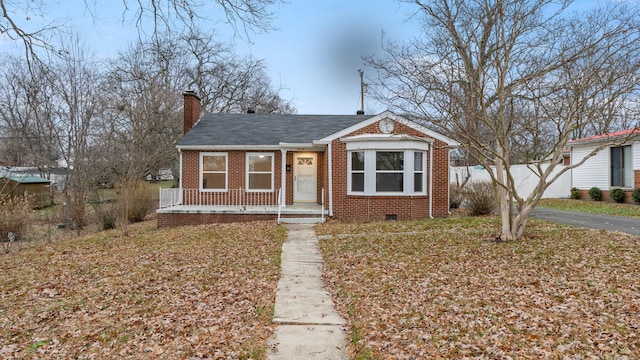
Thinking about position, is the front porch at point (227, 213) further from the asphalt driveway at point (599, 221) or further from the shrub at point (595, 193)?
the shrub at point (595, 193)

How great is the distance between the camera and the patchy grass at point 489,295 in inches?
155

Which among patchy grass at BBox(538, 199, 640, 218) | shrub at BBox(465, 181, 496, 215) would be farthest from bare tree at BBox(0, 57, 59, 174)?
patchy grass at BBox(538, 199, 640, 218)

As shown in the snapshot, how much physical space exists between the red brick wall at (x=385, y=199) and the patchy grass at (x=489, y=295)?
3.60 m

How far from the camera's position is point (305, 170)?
15516 millimetres

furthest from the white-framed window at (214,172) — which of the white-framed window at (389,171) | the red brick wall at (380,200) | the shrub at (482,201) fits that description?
the shrub at (482,201)

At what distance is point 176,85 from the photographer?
92.5 feet

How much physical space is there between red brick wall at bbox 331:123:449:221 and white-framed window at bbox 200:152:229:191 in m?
4.56

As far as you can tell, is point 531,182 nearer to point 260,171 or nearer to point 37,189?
point 260,171

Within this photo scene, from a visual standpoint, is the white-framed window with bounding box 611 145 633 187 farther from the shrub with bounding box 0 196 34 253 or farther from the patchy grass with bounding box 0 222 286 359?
the shrub with bounding box 0 196 34 253

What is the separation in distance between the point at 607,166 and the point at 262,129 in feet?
50.7

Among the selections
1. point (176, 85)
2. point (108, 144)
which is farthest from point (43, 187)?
→ point (176, 85)

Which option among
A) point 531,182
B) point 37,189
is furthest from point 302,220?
point 37,189

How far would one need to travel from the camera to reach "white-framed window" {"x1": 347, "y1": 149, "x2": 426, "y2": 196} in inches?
510

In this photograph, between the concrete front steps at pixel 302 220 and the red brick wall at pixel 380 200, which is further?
the red brick wall at pixel 380 200
